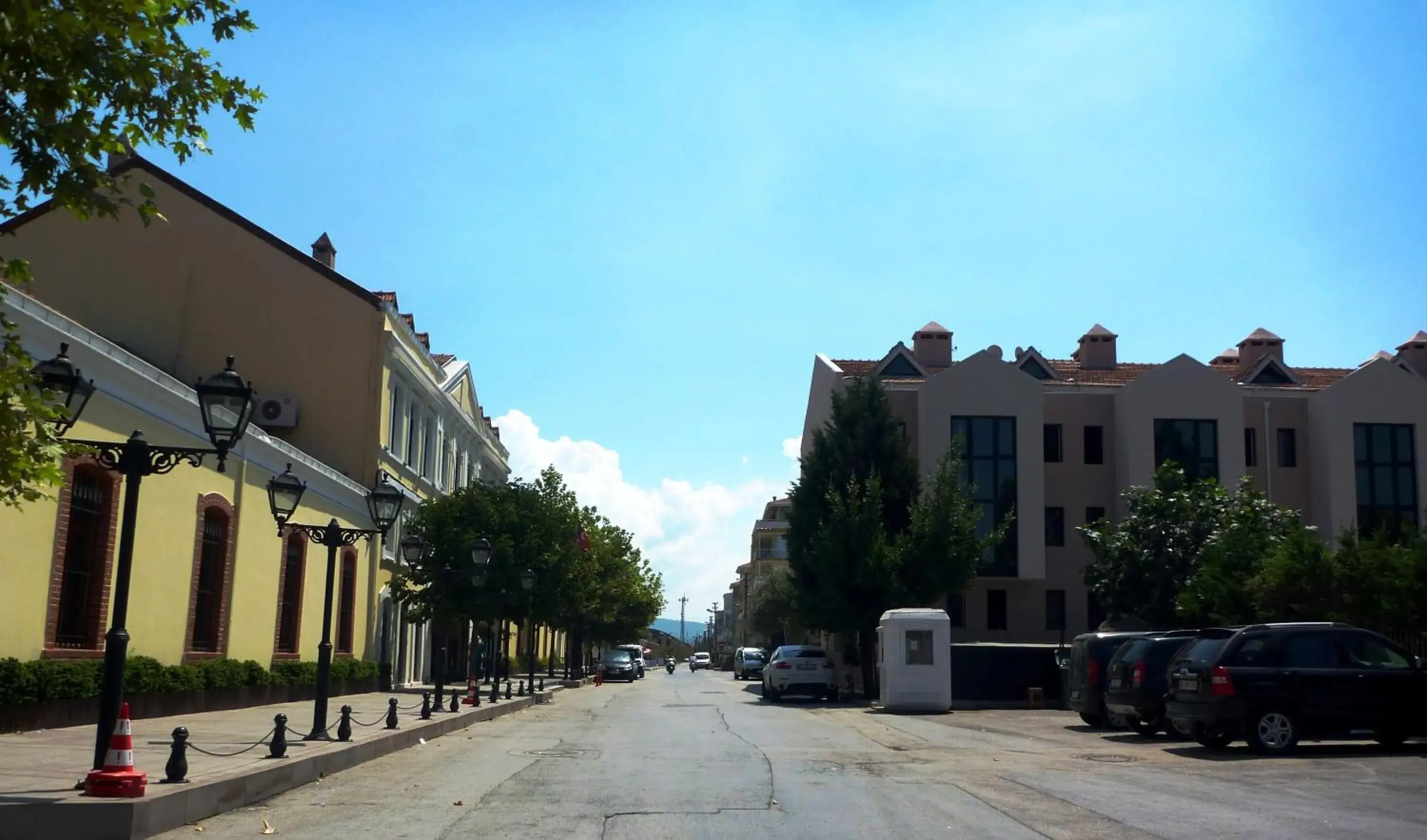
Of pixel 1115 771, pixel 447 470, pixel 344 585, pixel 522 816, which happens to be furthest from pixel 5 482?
pixel 447 470

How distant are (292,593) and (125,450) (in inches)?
721

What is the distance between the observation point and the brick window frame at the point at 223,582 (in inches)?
853

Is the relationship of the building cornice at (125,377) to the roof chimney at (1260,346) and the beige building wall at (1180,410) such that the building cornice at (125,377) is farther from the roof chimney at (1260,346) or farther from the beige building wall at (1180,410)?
the roof chimney at (1260,346)

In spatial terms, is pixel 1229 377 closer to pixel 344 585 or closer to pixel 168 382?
pixel 344 585

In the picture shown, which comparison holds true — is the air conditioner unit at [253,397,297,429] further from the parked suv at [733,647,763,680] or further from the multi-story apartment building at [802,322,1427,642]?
the parked suv at [733,647,763,680]

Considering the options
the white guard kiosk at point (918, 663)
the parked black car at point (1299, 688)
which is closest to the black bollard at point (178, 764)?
the parked black car at point (1299, 688)

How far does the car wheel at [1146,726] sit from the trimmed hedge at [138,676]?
48.8ft

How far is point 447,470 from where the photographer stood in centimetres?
4747

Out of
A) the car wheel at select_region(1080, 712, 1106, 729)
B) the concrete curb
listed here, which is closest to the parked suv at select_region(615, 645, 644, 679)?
the car wheel at select_region(1080, 712, 1106, 729)

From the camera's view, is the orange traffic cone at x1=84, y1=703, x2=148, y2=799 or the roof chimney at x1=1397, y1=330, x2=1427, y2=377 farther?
the roof chimney at x1=1397, y1=330, x2=1427, y2=377

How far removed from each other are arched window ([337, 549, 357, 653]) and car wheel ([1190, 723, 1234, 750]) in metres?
20.8

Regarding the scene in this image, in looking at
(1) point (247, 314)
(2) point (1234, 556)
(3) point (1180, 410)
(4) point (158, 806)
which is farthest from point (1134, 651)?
(3) point (1180, 410)

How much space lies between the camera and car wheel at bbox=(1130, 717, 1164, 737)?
64.8 ft

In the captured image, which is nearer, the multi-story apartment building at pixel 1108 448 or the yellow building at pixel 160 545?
the yellow building at pixel 160 545
